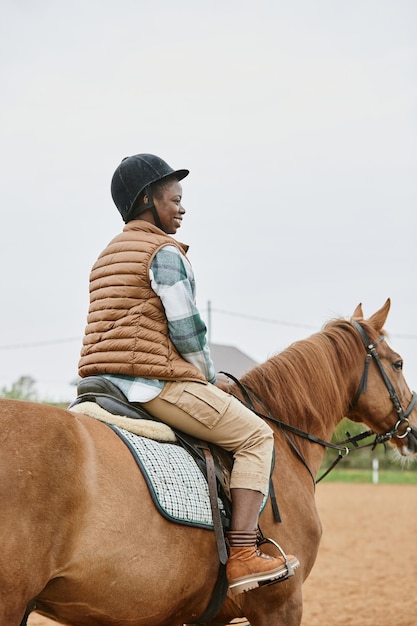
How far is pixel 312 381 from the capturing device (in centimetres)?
485

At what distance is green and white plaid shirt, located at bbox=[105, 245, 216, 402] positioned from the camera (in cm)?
374

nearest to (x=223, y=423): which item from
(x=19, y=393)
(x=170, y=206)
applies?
(x=170, y=206)

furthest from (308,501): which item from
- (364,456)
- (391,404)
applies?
(364,456)

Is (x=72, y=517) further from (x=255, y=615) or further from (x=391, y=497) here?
(x=391, y=497)

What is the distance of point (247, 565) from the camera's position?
3.68 m

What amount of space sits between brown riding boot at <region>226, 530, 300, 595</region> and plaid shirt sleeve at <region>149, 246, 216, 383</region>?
951 mm

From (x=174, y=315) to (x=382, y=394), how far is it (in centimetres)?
215

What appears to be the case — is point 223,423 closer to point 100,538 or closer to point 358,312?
point 100,538

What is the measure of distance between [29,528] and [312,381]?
247cm

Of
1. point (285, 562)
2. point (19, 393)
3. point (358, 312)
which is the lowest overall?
point (19, 393)

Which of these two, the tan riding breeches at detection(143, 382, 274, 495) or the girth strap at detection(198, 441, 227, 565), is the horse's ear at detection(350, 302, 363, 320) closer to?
the tan riding breeches at detection(143, 382, 274, 495)

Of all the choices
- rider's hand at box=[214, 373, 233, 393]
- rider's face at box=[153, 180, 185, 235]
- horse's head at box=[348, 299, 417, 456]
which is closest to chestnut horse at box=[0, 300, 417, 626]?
rider's hand at box=[214, 373, 233, 393]

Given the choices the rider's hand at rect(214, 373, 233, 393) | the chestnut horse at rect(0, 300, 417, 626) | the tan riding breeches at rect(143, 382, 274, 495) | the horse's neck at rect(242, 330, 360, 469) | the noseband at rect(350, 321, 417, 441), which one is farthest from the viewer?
the noseband at rect(350, 321, 417, 441)

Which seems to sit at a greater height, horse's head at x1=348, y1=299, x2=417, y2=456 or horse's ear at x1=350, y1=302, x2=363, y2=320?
horse's ear at x1=350, y1=302, x2=363, y2=320
